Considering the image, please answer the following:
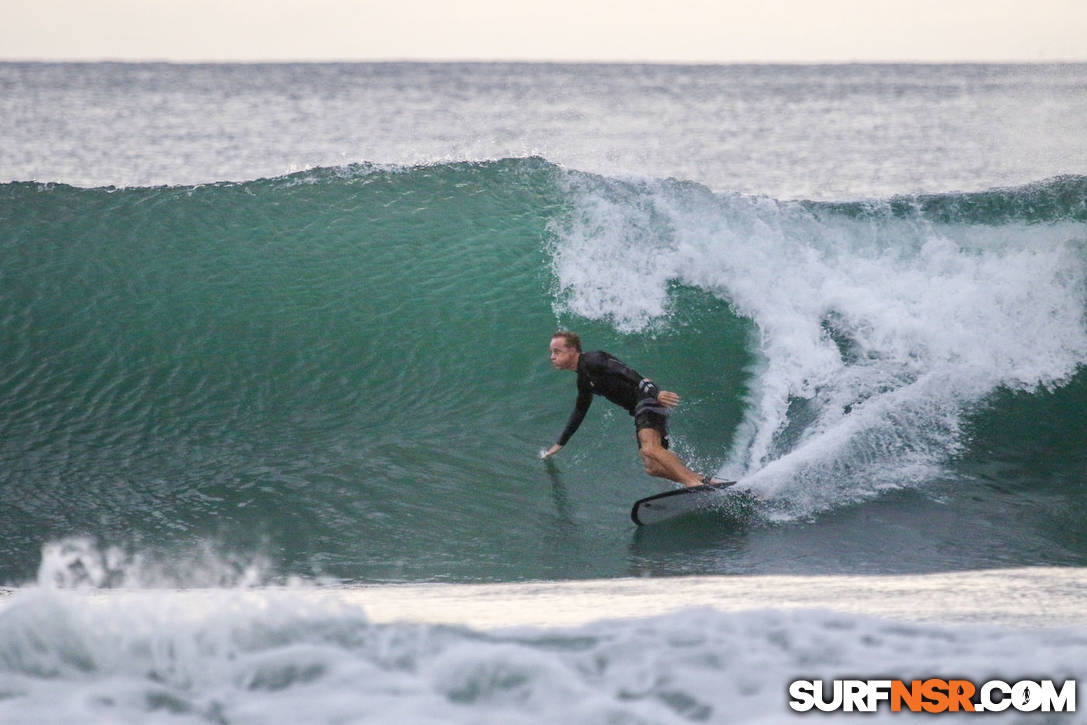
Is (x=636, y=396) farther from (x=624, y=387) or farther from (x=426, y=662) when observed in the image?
(x=426, y=662)

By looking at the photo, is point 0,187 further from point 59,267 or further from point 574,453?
point 574,453

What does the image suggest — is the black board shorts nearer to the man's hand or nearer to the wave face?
the man's hand

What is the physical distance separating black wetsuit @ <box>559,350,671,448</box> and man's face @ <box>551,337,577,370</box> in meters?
0.09

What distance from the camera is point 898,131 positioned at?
33.6 m

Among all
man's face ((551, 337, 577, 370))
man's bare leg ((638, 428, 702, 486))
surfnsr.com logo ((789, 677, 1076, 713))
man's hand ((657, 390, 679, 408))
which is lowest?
surfnsr.com logo ((789, 677, 1076, 713))

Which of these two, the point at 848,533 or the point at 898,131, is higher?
the point at 898,131

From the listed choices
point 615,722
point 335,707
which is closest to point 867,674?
point 615,722

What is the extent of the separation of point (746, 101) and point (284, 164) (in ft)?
84.8

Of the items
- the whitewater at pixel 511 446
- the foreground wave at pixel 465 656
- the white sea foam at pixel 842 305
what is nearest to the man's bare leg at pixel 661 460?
the whitewater at pixel 511 446

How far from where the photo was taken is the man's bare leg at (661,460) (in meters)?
6.40

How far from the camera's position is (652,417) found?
6.50m

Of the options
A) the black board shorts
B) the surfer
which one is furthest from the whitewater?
the black board shorts

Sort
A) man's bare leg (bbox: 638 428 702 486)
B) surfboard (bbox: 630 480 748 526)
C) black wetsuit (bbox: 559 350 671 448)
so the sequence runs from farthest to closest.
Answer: black wetsuit (bbox: 559 350 671 448) < man's bare leg (bbox: 638 428 702 486) < surfboard (bbox: 630 480 748 526)

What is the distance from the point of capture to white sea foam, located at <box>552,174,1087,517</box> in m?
7.37
